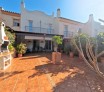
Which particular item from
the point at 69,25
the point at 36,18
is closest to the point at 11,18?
the point at 36,18

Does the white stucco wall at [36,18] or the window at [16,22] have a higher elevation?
the white stucco wall at [36,18]

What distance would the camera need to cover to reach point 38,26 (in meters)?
25.1

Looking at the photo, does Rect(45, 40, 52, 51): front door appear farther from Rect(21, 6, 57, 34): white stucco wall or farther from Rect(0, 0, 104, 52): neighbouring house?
Rect(21, 6, 57, 34): white stucco wall

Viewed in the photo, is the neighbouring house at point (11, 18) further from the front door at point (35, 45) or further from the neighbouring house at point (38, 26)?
the front door at point (35, 45)

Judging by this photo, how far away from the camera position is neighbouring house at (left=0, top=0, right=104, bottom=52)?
2208 cm

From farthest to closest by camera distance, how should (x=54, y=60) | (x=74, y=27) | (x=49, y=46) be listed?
(x=74, y=27)
(x=49, y=46)
(x=54, y=60)

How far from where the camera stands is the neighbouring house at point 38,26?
869 inches

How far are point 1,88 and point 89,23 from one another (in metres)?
28.4

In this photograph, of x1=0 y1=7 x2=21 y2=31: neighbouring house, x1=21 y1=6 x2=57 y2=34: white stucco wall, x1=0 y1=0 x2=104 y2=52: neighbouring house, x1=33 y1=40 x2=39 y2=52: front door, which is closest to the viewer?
x1=0 y1=7 x2=21 y2=31: neighbouring house

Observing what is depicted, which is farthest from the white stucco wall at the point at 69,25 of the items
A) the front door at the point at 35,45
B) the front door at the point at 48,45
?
the front door at the point at 35,45

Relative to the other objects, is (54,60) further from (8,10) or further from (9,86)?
(8,10)

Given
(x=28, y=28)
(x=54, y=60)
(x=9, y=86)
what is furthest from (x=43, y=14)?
(x=9, y=86)

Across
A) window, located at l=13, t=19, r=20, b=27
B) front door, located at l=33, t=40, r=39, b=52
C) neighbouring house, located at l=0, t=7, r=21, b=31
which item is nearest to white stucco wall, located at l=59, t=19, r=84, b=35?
front door, located at l=33, t=40, r=39, b=52

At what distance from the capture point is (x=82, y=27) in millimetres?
30641
